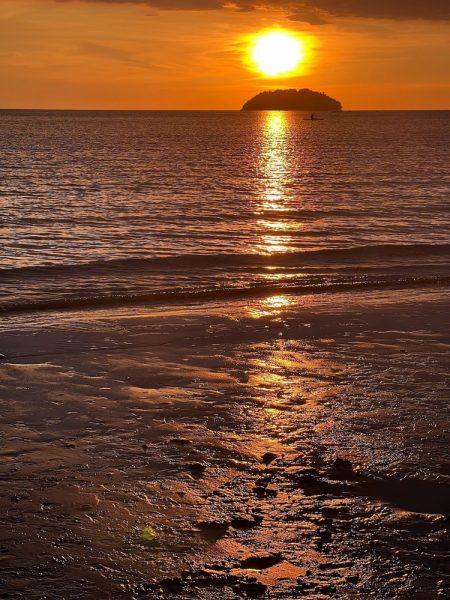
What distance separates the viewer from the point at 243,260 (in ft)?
72.8

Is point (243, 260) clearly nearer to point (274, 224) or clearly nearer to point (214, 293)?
point (214, 293)

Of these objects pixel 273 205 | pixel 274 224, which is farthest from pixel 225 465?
→ pixel 273 205

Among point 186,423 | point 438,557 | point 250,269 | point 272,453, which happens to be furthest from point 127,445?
point 250,269

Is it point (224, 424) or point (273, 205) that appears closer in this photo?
point (224, 424)

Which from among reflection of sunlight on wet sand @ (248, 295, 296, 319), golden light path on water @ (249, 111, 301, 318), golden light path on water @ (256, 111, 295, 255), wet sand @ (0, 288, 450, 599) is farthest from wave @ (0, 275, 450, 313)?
golden light path on water @ (256, 111, 295, 255)

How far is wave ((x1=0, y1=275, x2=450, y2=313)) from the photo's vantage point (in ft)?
53.4

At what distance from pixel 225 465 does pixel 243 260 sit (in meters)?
15.1

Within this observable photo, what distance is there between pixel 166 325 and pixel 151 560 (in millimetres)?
8374

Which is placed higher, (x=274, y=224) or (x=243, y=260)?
(x=274, y=224)

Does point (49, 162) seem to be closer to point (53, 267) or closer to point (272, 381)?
point (53, 267)

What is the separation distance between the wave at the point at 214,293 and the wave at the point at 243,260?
2.99 metres

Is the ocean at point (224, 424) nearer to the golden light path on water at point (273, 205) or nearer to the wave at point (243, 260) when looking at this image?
the wave at point (243, 260)

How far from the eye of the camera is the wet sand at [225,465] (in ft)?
18.2

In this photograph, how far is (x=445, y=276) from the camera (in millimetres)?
19656
